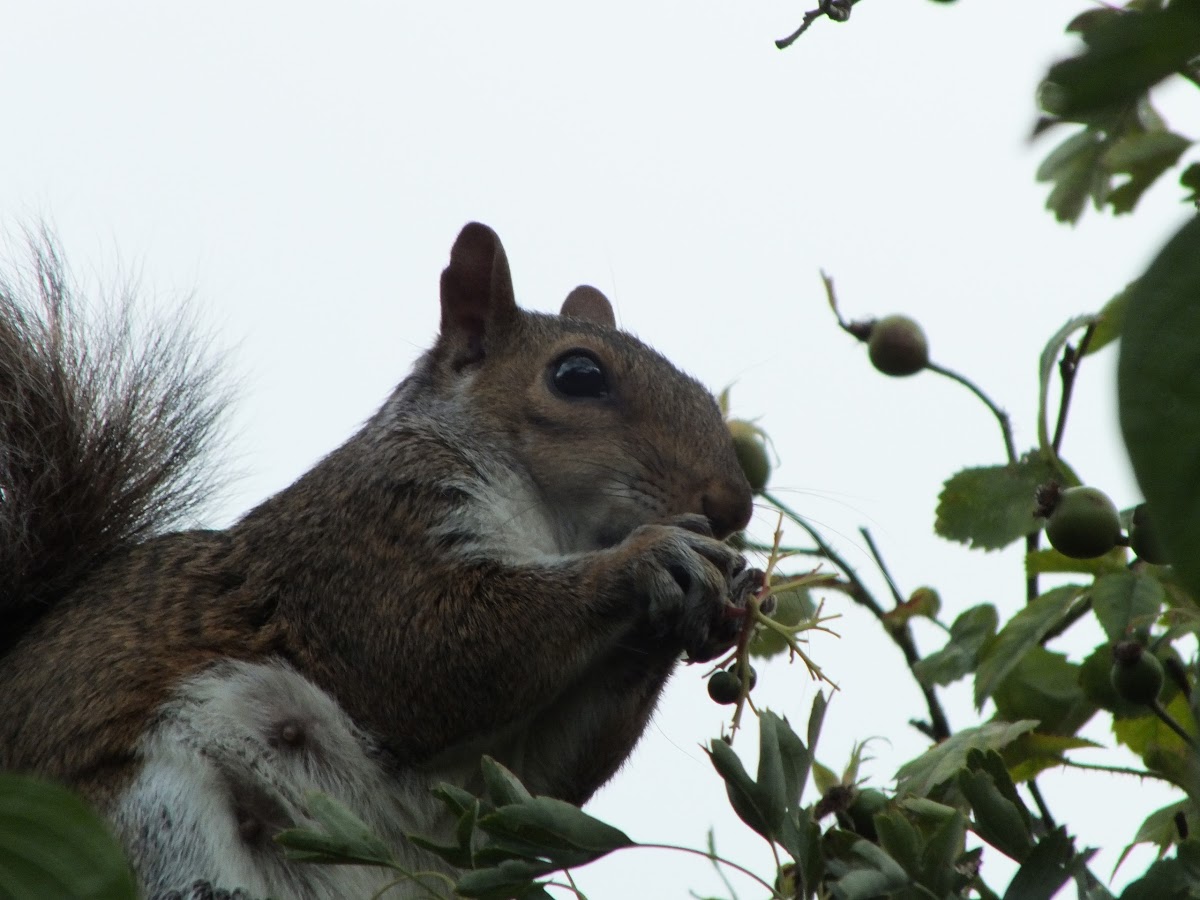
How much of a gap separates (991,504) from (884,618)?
0.24 m

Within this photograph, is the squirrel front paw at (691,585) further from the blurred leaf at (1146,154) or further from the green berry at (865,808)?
the blurred leaf at (1146,154)

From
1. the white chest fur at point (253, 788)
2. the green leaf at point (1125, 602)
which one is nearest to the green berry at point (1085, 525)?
the green leaf at point (1125, 602)

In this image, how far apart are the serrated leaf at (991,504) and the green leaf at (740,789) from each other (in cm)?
66

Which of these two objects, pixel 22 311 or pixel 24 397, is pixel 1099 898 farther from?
pixel 22 311

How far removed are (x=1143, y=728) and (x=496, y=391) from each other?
1381 millimetres

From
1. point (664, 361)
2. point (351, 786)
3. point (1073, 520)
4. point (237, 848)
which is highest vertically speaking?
point (664, 361)

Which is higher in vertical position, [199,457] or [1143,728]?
[199,457]

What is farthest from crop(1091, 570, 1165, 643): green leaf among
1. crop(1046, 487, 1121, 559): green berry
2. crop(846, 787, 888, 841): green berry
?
crop(846, 787, 888, 841): green berry

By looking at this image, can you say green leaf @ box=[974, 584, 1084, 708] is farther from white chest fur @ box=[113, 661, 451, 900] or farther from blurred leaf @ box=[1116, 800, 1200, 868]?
white chest fur @ box=[113, 661, 451, 900]

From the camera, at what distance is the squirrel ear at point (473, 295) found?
9.08ft

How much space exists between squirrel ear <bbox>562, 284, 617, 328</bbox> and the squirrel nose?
3.47ft

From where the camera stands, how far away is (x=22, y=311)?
9.21 ft

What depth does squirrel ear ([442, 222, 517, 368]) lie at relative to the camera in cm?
277

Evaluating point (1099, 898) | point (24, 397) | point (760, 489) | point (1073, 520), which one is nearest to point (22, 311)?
point (24, 397)
